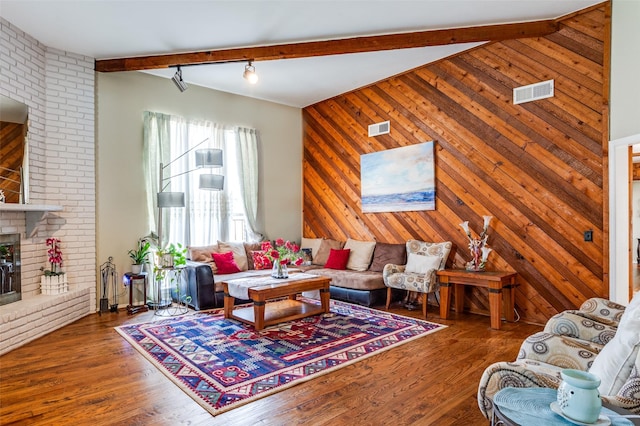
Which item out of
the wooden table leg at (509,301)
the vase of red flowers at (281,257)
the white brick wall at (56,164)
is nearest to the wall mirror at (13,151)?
the white brick wall at (56,164)

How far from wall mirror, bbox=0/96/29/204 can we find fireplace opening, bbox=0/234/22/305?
427mm

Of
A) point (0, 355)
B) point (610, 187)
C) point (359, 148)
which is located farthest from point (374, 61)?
point (0, 355)

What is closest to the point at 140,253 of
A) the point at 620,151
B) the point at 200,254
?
the point at 200,254

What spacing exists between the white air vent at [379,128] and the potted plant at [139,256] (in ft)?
12.3

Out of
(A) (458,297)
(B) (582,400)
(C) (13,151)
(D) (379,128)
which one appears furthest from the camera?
(D) (379,128)

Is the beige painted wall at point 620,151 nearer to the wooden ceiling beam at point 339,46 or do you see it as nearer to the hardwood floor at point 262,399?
the wooden ceiling beam at point 339,46

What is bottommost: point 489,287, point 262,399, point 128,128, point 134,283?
point 262,399

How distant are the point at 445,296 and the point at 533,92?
2555 mm

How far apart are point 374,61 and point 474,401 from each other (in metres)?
4.22

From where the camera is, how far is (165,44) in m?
4.55

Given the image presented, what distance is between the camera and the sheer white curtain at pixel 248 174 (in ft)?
21.3

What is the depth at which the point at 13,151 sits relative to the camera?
13.4 ft

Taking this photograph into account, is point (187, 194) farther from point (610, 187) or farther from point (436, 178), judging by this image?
point (610, 187)

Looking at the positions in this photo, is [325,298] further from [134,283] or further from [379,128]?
[379,128]
